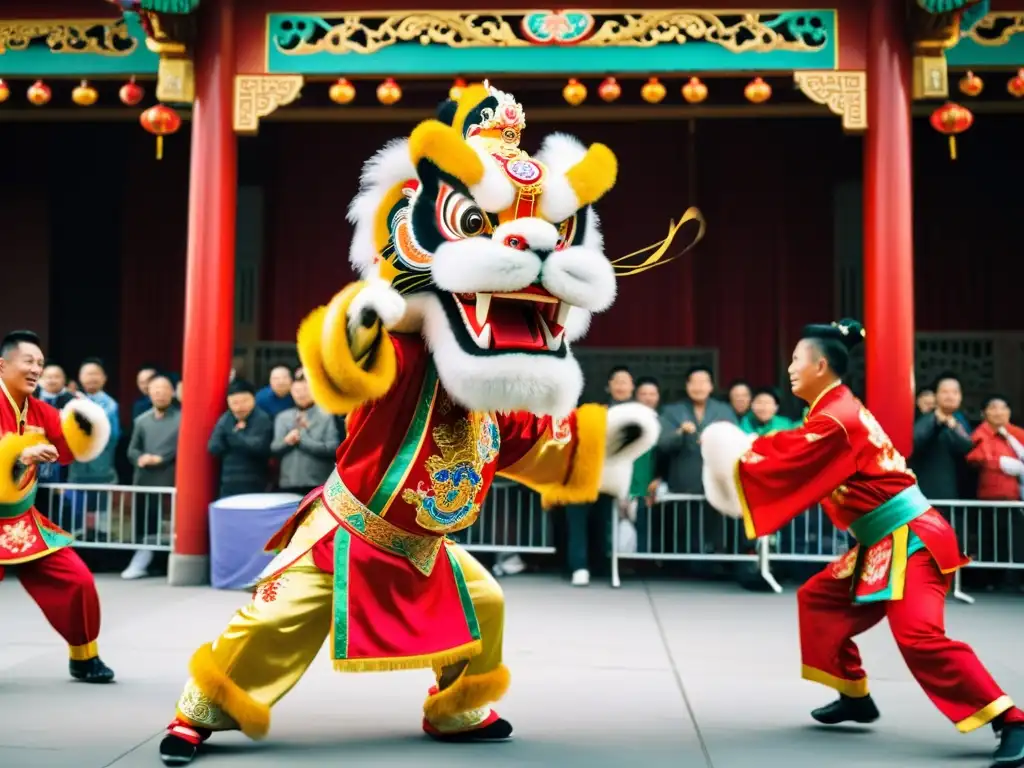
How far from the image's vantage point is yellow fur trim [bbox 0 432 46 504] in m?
4.40

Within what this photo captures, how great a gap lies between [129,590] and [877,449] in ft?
16.5

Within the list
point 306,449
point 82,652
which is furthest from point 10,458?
point 306,449

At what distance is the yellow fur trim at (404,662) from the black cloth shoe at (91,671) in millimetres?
1684

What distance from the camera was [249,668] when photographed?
136 inches

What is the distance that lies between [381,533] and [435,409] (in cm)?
41

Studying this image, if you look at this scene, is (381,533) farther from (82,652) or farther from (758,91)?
(758,91)

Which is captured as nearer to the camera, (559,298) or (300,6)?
(559,298)

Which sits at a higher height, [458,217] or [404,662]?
[458,217]

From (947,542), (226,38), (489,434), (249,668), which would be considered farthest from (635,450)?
(226,38)

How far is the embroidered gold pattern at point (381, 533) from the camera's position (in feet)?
11.5

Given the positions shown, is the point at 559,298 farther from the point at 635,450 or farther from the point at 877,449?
the point at 877,449

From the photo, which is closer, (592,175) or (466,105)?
(592,175)

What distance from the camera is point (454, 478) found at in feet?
11.6

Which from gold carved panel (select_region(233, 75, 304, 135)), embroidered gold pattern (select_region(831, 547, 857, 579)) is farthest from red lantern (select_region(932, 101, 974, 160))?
embroidered gold pattern (select_region(831, 547, 857, 579))
